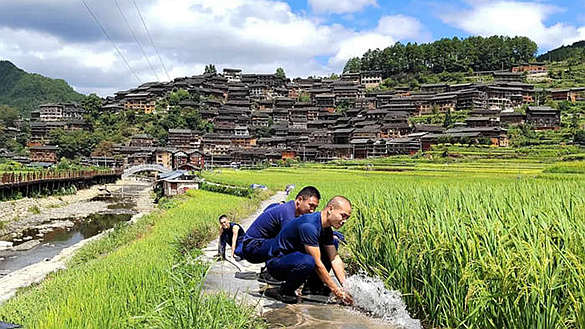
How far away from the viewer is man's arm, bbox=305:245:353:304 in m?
4.67

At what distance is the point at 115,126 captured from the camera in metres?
74.8

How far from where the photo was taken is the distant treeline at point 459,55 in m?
90.9

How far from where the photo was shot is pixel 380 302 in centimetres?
471

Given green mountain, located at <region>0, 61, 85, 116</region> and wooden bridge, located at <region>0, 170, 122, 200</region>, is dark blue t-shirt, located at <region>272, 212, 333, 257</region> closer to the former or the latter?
wooden bridge, located at <region>0, 170, 122, 200</region>

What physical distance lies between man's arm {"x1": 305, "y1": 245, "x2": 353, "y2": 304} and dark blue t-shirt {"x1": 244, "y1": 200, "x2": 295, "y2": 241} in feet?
2.75

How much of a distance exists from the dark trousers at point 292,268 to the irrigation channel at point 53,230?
25.7 feet

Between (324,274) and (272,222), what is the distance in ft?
3.77

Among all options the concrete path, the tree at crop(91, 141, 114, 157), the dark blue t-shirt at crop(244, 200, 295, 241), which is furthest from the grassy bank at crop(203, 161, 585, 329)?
the tree at crop(91, 141, 114, 157)

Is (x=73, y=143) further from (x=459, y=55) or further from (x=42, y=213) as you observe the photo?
(x=459, y=55)

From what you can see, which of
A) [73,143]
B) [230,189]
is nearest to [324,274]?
[230,189]

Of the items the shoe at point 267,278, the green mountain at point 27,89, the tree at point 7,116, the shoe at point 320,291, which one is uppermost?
the green mountain at point 27,89

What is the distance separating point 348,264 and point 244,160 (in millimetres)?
56935

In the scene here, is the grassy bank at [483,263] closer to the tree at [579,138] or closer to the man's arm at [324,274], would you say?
the man's arm at [324,274]

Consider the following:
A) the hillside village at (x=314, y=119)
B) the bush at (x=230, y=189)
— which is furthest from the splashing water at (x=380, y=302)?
the hillside village at (x=314, y=119)
